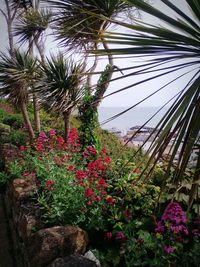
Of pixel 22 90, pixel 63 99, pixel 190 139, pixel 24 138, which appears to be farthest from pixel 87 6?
pixel 190 139

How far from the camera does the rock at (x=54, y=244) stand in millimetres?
1949

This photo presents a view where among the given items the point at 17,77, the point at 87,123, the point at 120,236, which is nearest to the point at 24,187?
the point at 120,236

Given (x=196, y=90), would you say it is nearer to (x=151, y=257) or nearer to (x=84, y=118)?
(x=151, y=257)

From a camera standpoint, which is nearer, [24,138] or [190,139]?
[190,139]

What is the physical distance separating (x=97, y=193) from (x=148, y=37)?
1.51 meters

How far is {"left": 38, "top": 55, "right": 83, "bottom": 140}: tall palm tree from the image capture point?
4.94 metres

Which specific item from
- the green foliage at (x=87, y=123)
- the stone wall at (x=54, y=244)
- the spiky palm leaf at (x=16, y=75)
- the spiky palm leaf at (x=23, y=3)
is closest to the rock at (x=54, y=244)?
the stone wall at (x=54, y=244)

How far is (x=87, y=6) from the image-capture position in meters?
4.76

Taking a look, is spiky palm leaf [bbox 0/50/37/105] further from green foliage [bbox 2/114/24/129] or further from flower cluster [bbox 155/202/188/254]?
flower cluster [bbox 155/202/188/254]

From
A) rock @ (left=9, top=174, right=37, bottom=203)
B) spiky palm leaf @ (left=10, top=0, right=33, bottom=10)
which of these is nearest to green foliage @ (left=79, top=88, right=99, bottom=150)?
rock @ (left=9, top=174, right=37, bottom=203)

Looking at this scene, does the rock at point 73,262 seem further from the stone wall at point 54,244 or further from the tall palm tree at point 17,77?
the tall palm tree at point 17,77

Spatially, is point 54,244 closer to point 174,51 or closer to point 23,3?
point 174,51

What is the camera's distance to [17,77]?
610 cm

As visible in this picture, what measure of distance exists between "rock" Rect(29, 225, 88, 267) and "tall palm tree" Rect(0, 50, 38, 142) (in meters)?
4.03
